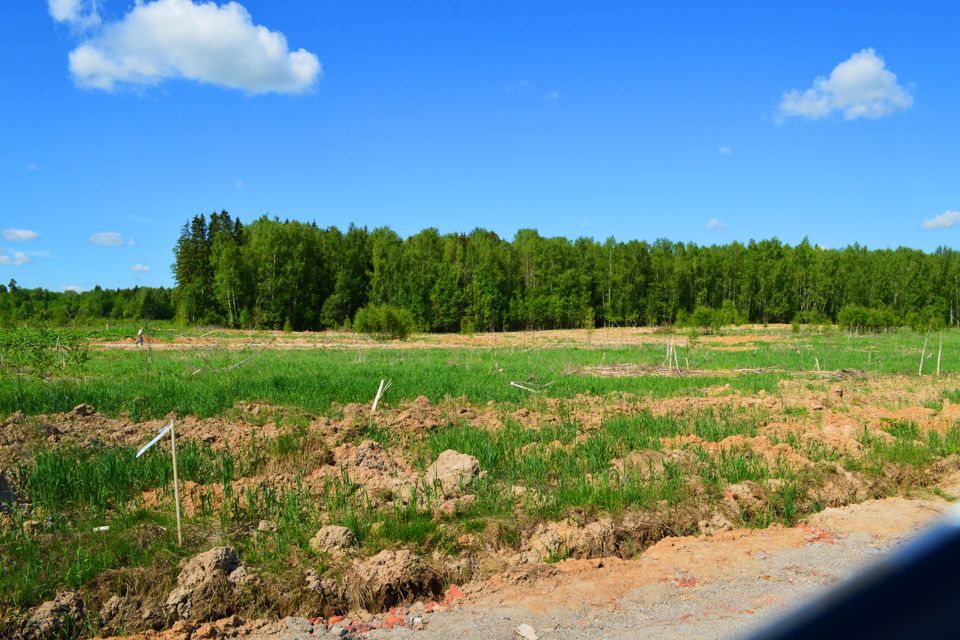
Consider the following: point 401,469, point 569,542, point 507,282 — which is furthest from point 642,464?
point 507,282

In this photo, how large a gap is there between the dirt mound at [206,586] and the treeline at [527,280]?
48.0 m

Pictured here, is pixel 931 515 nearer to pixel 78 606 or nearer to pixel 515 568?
pixel 515 568

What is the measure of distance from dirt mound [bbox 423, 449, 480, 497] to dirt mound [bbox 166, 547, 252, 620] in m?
2.51

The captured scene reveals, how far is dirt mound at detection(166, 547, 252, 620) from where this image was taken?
473 cm

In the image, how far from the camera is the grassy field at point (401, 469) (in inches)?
216

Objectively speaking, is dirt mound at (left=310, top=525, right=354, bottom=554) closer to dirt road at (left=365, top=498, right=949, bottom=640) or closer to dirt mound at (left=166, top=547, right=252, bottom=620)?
dirt mound at (left=166, top=547, right=252, bottom=620)

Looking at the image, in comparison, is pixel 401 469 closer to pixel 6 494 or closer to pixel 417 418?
pixel 417 418

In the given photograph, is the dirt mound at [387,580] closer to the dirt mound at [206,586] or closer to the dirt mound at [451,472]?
the dirt mound at [206,586]

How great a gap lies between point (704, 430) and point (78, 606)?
→ 8697 millimetres

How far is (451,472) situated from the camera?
764 centimetres

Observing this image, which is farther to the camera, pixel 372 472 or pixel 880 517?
pixel 372 472

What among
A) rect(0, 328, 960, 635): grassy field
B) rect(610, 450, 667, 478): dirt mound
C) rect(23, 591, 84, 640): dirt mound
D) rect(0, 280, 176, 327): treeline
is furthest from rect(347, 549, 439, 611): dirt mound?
rect(0, 280, 176, 327): treeline

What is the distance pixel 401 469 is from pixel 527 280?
6157 centimetres

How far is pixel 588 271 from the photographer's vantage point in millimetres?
71125
